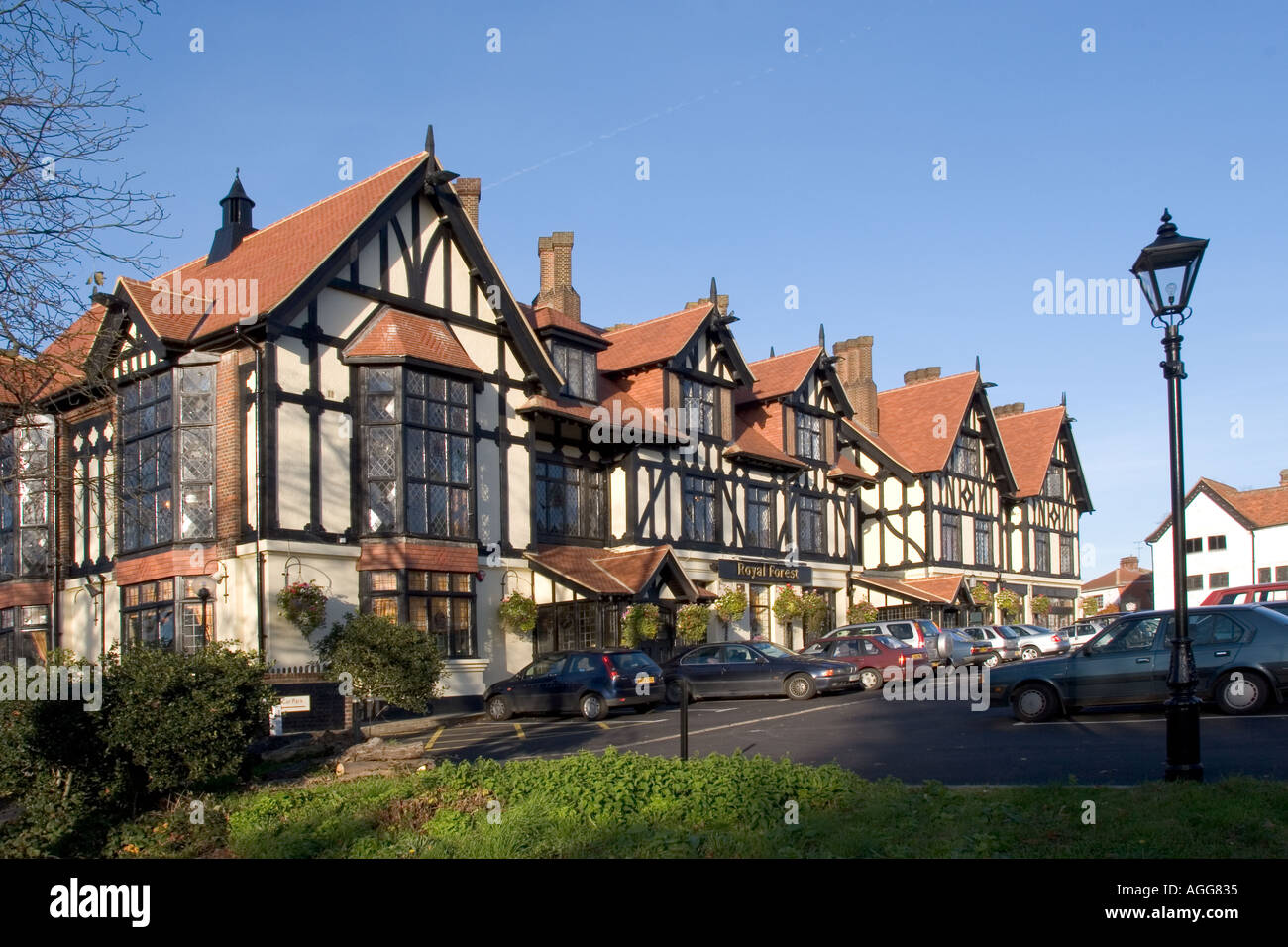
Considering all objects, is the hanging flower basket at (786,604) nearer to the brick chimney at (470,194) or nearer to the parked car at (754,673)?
the parked car at (754,673)

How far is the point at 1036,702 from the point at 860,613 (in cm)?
2439

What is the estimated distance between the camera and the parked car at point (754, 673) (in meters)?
27.0

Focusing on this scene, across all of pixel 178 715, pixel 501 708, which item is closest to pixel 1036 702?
pixel 501 708

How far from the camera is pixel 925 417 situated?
163 feet

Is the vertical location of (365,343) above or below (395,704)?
above

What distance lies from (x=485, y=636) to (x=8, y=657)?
39.0 feet

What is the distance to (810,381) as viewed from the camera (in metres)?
41.7
